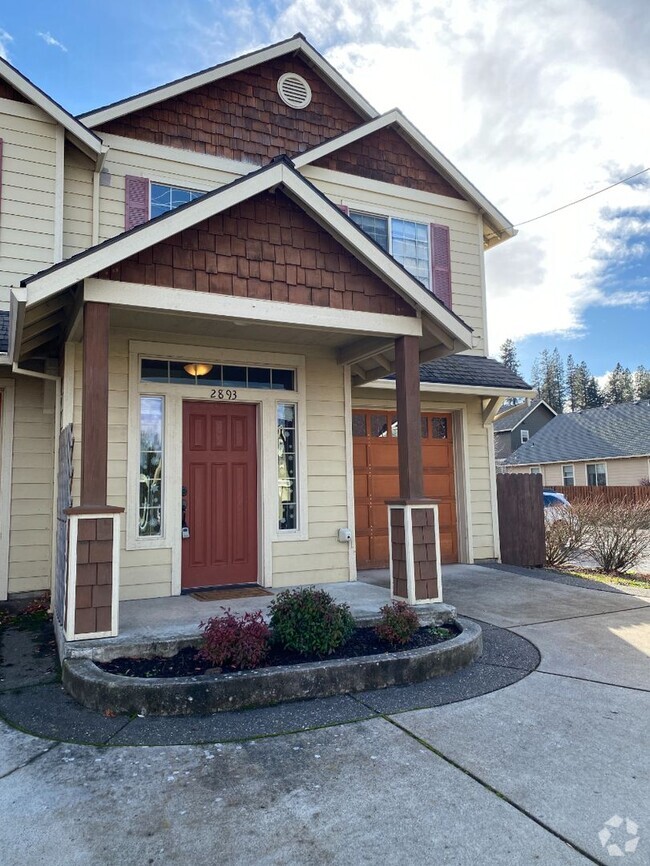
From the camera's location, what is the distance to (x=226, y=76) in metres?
8.20

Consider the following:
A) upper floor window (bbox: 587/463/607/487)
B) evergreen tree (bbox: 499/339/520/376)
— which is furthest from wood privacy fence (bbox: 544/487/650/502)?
evergreen tree (bbox: 499/339/520/376)

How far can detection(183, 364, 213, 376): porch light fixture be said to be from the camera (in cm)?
668

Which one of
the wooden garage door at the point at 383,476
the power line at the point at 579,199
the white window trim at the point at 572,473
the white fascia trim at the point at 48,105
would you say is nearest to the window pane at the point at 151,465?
the wooden garage door at the point at 383,476

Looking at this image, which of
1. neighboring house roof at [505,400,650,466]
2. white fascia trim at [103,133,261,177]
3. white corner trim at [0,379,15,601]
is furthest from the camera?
neighboring house roof at [505,400,650,466]

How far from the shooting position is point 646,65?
27.2 feet

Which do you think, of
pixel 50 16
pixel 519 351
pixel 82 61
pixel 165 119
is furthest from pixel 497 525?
pixel 519 351

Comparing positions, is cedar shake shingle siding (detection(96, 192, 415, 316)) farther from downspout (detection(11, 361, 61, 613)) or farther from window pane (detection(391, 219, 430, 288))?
window pane (detection(391, 219, 430, 288))

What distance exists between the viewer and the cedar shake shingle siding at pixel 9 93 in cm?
688

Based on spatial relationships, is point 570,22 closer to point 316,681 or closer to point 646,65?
point 646,65

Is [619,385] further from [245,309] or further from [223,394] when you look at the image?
[245,309]

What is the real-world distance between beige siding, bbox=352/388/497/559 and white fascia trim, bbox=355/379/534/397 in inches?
13.0

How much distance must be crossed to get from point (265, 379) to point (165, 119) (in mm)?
3822

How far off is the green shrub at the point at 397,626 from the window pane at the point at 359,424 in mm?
4046

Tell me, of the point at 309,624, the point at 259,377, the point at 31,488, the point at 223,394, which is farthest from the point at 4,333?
the point at 309,624
